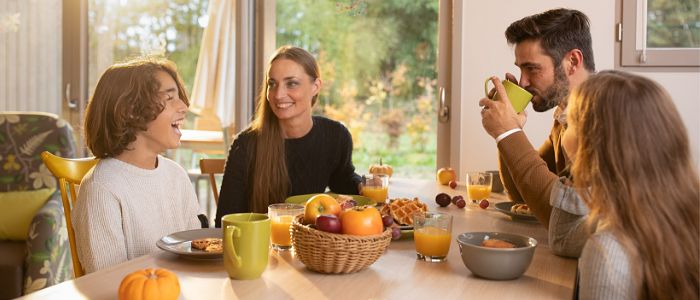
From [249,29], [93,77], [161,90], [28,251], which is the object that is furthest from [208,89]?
[161,90]

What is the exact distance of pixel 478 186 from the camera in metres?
2.29

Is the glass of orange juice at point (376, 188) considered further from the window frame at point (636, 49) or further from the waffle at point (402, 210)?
the window frame at point (636, 49)

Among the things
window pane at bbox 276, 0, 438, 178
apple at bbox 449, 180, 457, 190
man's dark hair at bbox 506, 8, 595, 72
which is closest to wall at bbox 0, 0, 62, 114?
window pane at bbox 276, 0, 438, 178

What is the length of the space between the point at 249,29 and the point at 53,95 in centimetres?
136

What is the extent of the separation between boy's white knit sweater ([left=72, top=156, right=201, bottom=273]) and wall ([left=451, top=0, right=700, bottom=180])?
71.7 inches

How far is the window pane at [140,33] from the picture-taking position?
426 centimetres

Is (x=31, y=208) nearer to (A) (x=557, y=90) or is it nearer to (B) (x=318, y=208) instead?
(B) (x=318, y=208)

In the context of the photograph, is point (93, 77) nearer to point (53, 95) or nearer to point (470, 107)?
point (53, 95)

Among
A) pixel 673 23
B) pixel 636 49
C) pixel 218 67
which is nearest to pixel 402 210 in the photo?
pixel 636 49

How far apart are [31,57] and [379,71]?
312cm

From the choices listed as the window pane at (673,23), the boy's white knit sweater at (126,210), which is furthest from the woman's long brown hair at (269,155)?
the window pane at (673,23)

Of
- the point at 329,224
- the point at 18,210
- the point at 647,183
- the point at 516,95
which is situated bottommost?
the point at 18,210

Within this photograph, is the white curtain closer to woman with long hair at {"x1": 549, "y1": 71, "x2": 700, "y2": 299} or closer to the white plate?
the white plate

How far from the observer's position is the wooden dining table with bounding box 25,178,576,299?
1.19 m
